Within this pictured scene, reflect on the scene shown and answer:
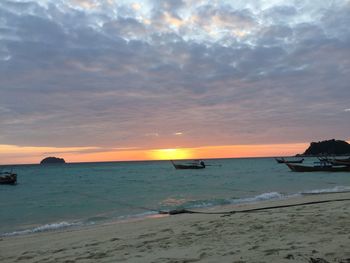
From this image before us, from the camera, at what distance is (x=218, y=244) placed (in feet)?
24.5

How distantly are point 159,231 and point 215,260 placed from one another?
4299 millimetres

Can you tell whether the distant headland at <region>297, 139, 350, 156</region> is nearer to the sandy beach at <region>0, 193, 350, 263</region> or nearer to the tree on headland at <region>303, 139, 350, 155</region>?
the tree on headland at <region>303, 139, 350, 155</region>

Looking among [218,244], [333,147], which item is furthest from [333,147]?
[218,244]

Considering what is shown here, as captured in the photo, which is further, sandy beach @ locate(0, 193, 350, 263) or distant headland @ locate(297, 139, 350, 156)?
distant headland @ locate(297, 139, 350, 156)

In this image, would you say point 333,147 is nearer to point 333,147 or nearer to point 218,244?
point 333,147

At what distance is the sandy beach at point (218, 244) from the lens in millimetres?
6184

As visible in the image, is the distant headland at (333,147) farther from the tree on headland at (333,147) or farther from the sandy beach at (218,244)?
the sandy beach at (218,244)

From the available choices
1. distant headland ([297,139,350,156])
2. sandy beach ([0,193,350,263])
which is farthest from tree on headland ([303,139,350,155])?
sandy beach ([0,193,350,263])

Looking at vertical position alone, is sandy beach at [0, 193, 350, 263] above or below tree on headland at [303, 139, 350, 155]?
below

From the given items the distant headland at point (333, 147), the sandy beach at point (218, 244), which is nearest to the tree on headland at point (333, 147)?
the distant headland at point (333, 147)

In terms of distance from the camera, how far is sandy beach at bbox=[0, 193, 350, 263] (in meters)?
6.18

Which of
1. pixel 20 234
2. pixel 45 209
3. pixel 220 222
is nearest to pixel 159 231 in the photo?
pixel 220 222

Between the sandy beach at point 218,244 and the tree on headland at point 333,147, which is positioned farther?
the tree on headland at point 333,147

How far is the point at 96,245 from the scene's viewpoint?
345 inches
